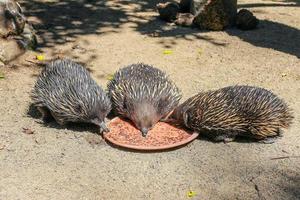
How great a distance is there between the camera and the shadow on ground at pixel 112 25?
8.71 meters

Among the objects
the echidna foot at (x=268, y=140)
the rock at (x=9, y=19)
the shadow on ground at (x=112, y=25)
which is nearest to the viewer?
the echidna foot at (x=268, y=140)

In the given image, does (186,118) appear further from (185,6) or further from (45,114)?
(185,6)

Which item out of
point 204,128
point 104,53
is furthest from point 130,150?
point 104,53

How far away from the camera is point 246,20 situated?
30.1 ft

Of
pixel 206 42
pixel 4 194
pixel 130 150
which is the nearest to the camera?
pixel 4 194

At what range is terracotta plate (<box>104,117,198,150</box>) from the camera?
5438 mm

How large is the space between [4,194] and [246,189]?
7.46 feet

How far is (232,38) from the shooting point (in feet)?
29.2

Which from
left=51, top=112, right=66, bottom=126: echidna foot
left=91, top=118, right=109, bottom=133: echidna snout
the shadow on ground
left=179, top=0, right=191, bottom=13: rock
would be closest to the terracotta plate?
left=91, top=118, right=109, bottom=133: echidna snout

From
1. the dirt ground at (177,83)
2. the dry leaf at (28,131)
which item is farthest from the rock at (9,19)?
the dry leaf at (28,131)

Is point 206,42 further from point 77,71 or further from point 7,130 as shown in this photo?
point 7,130

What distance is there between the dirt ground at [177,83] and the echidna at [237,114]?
0.16 metres

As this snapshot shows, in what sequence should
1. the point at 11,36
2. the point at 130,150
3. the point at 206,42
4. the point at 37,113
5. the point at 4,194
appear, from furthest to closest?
the point at 206,42
the point at 11,36
the point at 37,113
the point at 130,150
the point at 4,194

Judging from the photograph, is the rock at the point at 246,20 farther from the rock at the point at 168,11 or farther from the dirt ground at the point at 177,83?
the rock at the point at 168,11
